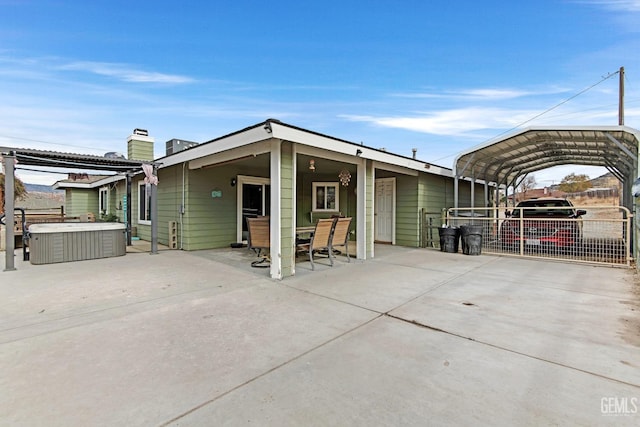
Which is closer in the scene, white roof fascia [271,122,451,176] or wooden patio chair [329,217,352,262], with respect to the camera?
white roof fascia [271,122,451,176]

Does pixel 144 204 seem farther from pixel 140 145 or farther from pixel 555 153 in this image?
pixel 555 153

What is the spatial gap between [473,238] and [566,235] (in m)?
1.81

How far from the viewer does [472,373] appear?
208 cm

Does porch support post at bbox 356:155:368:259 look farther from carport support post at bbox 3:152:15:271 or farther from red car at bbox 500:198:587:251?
carport support post at bbox 3:152:15:271

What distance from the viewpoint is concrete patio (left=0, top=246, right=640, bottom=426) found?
1.68 m

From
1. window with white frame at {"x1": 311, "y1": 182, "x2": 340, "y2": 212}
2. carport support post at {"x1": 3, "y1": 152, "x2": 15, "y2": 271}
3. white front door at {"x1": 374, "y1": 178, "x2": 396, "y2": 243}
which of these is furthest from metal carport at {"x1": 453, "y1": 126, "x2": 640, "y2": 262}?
carport support post at {"x1": 3, "y1": 152, "x2": 15, "y2": 271}

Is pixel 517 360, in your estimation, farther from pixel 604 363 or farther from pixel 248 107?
pixel 248 107

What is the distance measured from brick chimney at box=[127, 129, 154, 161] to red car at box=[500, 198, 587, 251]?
11.6 metres

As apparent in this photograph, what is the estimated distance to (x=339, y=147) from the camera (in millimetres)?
5793

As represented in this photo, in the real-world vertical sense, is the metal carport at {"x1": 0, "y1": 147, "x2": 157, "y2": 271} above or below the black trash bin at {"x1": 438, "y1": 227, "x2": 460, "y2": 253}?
above

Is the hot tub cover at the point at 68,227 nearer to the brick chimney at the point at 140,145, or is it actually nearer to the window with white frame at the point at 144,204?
the window with white frame at the point at 144,204

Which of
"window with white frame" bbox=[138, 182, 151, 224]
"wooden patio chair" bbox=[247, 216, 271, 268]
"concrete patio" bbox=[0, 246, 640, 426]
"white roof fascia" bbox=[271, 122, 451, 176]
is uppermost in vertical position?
"white roof fascia" bbox=[271, 122, 451, 176]

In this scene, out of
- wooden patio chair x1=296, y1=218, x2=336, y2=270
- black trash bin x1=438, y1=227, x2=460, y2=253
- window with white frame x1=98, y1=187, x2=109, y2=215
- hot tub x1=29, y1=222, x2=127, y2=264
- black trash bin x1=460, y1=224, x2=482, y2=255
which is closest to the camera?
wooden patio chair x1=296, y1=218, x2=336, y2=270

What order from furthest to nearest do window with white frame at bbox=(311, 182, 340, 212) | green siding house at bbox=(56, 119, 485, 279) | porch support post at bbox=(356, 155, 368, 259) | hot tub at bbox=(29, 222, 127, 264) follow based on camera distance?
window with white frame at bbox=(311, 182, 340, 212), porch support post at bbox=(356, 155, 368, 259), hot tub at bbox=(29, 222, 127, 264), green siding house at bbox=(56, 119, 485, 279)
